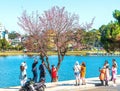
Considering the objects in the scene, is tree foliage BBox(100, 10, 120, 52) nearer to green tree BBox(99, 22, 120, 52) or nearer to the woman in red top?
green tree BBox(99, 22, 120, 52)

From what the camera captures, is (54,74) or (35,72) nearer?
(35,72)

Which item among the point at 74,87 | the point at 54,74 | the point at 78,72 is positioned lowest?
the point at 74,87

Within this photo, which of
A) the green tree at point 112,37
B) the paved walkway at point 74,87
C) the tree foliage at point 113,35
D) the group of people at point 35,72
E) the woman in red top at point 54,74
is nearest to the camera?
the group of people at point 35,72

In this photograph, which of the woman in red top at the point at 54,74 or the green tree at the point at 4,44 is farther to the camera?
the green tree at the point at 4,44

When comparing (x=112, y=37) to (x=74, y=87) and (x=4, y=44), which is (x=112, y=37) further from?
(x=4, y=44)

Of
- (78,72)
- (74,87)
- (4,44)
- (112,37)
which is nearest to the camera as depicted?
(74,87)

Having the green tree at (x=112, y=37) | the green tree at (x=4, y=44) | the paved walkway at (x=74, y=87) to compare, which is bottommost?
the paved walkway at (x=74, y=87)

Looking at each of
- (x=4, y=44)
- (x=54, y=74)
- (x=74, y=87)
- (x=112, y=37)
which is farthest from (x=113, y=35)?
(x=4, y=44)

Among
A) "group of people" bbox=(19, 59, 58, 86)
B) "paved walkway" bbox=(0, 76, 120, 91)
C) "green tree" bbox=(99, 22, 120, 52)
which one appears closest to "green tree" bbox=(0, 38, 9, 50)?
"green tree" bbox=(99, 22, 120, 52)

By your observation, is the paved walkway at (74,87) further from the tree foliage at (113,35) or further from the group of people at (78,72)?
the tree foliage at (113,35)

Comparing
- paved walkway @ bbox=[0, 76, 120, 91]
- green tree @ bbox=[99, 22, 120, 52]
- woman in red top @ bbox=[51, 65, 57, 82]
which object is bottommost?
paved walkway @ bbox=[0, 76, 120, 91]

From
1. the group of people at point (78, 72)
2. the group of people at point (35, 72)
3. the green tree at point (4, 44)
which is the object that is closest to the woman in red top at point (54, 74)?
the group of people at point (35, 72)

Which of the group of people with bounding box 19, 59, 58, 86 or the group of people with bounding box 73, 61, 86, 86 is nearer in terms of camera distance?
the group of people with bounding box 19, 59, 58, 86

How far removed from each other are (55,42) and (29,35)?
90.7 inches
